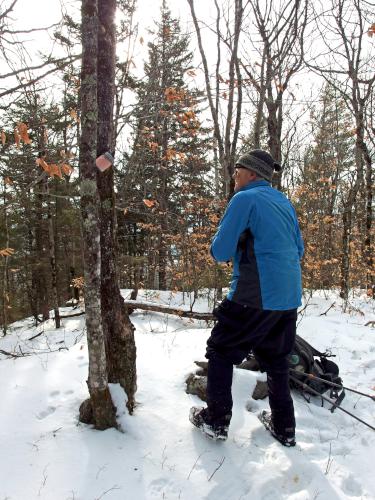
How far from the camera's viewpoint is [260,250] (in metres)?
2.62

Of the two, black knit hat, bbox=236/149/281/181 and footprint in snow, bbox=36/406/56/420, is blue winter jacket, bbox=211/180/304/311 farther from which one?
footprint in snow, bbox=36/406/56/420

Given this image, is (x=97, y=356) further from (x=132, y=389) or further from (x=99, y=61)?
(x=99, y=61)

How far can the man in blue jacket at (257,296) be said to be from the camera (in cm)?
262

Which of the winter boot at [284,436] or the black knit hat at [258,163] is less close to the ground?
the black knit hat at [258,163]

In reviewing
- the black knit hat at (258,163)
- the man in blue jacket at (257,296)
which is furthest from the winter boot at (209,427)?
the black knit hat at (258,163)

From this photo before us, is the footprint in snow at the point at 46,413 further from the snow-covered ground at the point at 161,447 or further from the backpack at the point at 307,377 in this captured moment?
the backpack at the point at 307,377

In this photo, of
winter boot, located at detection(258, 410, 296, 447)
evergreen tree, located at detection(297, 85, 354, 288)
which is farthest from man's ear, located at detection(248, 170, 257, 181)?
evergreen tree, located at detection(297, 85, 354, 288)

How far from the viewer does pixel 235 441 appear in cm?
279

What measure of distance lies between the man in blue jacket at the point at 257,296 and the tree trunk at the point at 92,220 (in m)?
0.75

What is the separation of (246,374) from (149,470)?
4.99 feet

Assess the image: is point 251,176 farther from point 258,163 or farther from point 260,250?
point 260,250

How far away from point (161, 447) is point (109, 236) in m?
1.59

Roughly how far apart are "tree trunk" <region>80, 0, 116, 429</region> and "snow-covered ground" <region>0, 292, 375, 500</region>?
0.22 m

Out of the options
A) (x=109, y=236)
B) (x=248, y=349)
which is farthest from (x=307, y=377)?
(x=109, y=236)
